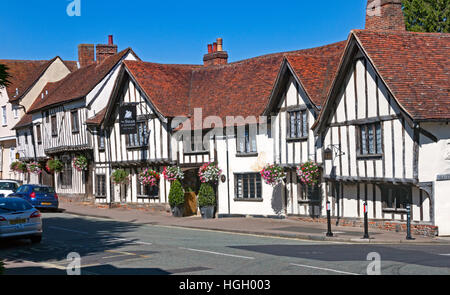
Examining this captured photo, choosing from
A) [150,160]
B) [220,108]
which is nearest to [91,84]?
[150,160]

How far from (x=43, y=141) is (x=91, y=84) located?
8.14 m

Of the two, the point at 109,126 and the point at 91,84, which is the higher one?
the point at 91,84

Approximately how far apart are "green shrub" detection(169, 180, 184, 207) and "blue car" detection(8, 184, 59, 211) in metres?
7.18

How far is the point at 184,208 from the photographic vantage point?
3136cm

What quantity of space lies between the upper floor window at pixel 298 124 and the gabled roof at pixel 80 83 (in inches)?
597

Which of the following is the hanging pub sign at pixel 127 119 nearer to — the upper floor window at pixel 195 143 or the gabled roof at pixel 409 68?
the upper floor window at pixel 195 143

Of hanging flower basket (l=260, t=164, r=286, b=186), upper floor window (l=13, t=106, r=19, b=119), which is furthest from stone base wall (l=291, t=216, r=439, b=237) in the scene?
upper floor window (l=13, t=106, r=19, b=119)

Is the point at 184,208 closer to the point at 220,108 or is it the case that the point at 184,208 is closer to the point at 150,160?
the point at 150,160

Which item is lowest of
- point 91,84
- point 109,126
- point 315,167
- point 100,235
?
point 100,235

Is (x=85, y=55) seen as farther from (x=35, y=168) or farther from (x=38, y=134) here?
(x=35, y=168)

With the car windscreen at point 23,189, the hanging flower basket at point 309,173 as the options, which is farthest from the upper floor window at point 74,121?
the hanging flower basket at point 309,173

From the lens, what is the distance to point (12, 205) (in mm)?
19312

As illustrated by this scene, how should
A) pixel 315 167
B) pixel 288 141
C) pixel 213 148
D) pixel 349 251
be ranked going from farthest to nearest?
pixel 213 148 < pixel 288 141 < pixel 315 167 < pixel 349 251
